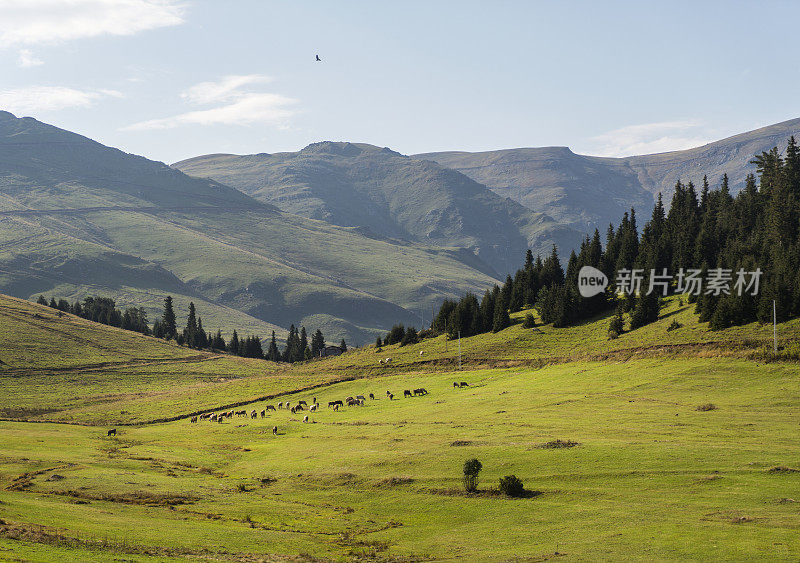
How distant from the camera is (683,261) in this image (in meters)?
148

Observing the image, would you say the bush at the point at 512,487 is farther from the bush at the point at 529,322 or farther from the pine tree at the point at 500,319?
the pine tree at the point at 500,319

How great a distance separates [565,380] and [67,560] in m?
72.1

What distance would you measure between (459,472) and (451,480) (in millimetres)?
1469

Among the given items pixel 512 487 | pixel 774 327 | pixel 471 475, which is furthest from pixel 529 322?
pixel 512 487

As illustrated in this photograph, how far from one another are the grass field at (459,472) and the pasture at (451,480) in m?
0.19

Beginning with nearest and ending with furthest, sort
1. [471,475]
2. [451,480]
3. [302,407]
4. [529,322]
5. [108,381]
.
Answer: [471,475]
[451,480]
[302,407]
[529,322]
[108,381]

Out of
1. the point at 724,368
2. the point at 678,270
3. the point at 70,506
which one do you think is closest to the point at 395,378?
the point at 724,368

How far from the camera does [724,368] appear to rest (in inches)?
3317

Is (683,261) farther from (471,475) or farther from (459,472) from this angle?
(471,475)

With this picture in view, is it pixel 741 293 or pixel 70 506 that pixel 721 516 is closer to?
pixel 70 506

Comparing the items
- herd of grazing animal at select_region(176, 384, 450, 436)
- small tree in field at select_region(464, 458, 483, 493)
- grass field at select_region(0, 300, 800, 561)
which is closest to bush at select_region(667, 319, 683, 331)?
grass field at select_region(0, 300, 800, 561)

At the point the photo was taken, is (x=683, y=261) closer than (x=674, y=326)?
No

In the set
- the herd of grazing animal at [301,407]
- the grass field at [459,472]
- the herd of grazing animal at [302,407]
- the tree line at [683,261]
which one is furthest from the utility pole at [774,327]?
the herd of grazing animal at [301,407]

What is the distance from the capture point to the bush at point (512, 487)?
48531 millimetres
